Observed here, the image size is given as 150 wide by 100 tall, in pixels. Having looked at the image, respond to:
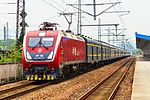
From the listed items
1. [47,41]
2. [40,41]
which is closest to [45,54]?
[47,41]

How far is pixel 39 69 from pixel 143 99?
348 inches

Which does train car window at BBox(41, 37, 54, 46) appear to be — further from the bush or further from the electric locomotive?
the bush

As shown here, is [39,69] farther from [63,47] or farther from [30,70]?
[63,47]

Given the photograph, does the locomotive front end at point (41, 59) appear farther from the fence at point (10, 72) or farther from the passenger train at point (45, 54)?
the fence at point (10, 72)

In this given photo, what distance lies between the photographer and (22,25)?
29.0m

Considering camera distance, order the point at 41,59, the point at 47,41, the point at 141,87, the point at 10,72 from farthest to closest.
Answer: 1. the point at 10,72
2. the point at 47,41
3. the point at 41,59
4. the point at 141,87

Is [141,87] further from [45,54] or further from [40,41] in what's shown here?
[40,41]

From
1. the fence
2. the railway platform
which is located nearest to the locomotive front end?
the fence

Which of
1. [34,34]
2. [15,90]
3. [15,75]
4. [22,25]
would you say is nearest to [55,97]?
[15,90]

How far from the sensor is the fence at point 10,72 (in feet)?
72.5

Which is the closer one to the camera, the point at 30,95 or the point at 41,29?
the point at 30,95

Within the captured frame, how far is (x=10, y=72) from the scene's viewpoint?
23406 mm

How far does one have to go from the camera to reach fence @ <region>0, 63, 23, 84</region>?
72.5 ft

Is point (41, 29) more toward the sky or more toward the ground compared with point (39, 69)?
more toward the sky
